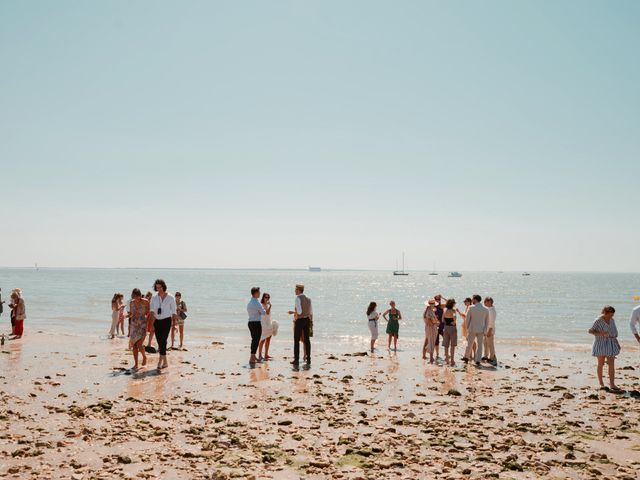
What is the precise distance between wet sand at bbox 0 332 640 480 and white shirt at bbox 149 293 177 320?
1.53 meters

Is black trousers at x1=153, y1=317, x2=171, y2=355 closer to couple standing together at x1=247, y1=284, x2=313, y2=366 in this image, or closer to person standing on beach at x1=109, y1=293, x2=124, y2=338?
couple standing together at x1=247, y1=284, x2=313, y2=366

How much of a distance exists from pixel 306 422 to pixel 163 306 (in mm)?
6415

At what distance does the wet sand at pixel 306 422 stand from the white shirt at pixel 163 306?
1531mm

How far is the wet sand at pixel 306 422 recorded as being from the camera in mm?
6773

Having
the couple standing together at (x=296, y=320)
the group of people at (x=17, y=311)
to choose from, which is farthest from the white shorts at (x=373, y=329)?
the group of people at (x=17, y=311)

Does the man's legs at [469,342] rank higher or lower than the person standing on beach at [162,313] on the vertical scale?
lower

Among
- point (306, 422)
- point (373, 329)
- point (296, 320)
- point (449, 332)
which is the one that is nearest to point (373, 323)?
point (373, 329)

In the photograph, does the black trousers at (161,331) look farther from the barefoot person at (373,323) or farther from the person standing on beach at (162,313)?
the barefoot person at (373,323)

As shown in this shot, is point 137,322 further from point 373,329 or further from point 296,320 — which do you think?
point 373,329

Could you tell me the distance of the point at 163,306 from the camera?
1375 centimetres

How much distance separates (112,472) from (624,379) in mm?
14441

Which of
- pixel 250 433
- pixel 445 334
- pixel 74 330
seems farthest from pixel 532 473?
pixel 74 330

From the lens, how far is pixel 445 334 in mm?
16781

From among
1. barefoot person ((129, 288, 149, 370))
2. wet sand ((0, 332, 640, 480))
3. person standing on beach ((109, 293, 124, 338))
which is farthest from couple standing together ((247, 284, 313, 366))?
person standing on beach ((109, 293, 124, 338))
